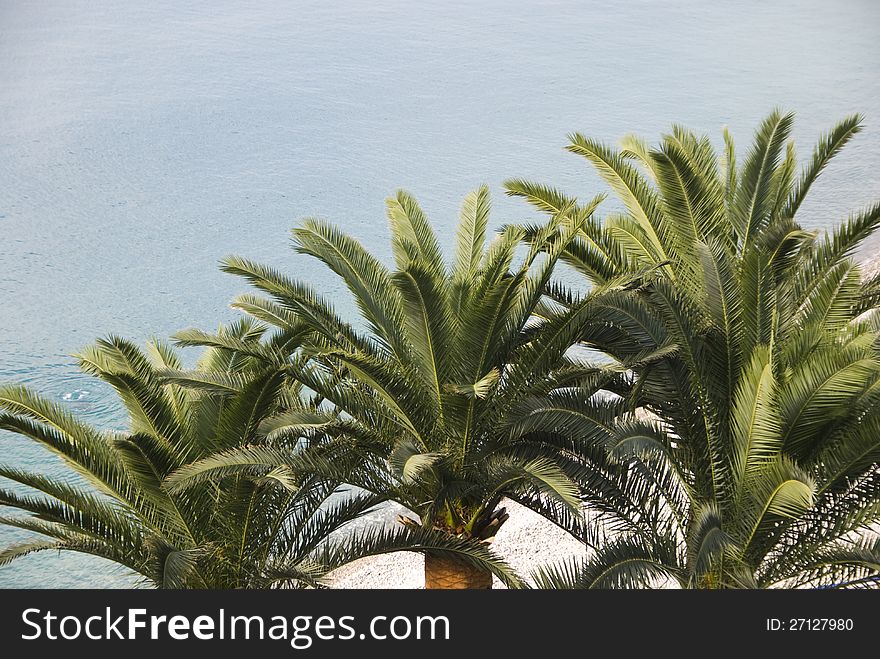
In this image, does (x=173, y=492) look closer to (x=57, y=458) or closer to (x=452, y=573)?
(x=452, y=573)

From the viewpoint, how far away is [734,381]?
771cm

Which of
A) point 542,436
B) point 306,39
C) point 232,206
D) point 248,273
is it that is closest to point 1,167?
point 232,206

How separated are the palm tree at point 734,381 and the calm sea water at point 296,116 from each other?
9758 millimetres

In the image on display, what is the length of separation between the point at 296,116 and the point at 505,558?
1925 centimetres

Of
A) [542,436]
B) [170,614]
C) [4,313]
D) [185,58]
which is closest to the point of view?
[170,614]

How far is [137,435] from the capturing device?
23.6ft

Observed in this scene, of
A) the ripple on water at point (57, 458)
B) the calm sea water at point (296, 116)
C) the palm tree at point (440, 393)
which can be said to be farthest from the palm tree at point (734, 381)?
the calm sea water at point (296, 116)

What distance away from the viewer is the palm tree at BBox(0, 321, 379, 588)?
293 inches

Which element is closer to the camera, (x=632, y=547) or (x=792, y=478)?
(x=792, y=478)

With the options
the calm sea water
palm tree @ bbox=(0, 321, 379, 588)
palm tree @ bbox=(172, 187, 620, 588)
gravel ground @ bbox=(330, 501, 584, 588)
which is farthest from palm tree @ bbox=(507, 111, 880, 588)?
the calm sea water

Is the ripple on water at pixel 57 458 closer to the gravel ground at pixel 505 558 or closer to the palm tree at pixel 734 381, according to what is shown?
the gravel ground at pixel 505 558

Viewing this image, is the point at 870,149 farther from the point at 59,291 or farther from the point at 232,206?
the point at 59,291

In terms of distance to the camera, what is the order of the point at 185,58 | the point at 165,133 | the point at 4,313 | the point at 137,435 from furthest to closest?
the point at 185,58, the point at 165,133, the point at 4,313, the point at 137,435

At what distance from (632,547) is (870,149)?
916 inches
